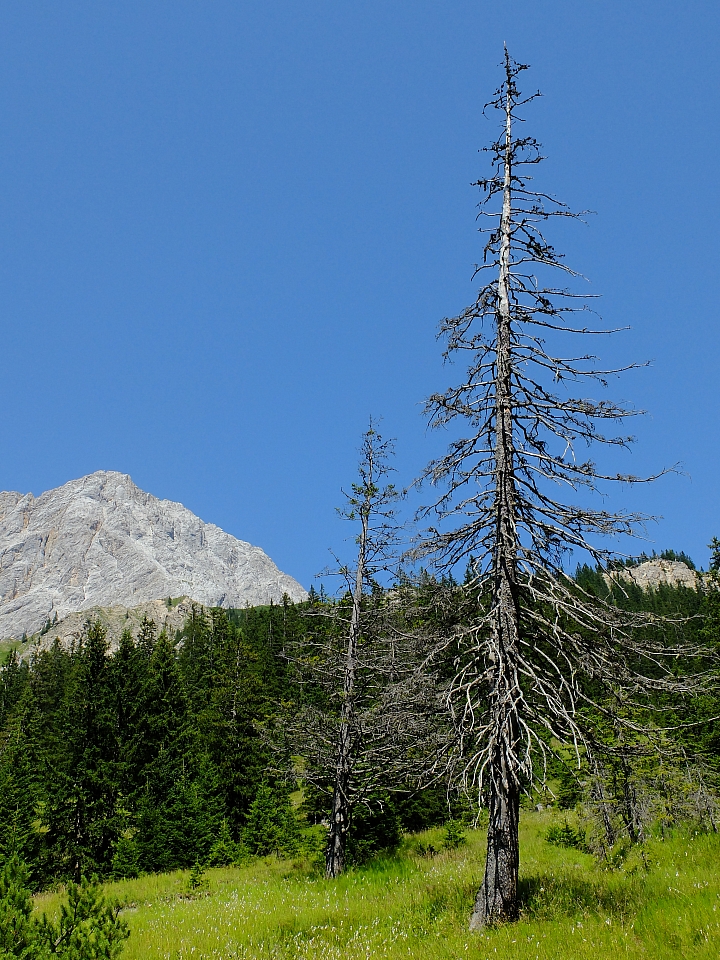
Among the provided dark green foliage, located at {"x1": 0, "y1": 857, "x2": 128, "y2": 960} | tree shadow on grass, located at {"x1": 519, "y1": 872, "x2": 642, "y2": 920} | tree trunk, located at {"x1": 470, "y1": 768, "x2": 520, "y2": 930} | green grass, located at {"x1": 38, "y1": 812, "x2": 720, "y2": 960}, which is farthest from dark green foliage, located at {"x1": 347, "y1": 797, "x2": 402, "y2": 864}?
dark green foliage, located at {"x1": 0, "y1": 857, "x2": 128, "y2": 960}

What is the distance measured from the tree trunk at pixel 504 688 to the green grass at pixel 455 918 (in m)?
0.46

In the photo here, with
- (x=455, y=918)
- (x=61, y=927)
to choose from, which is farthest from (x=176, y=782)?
(x=61, y=927)

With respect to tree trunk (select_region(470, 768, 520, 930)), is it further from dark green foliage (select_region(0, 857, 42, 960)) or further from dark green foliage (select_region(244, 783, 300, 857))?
dark green foliage (select_region(244, 783, 300, 857))

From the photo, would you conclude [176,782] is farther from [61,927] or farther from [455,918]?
[61,927]

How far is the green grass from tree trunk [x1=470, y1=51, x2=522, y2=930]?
0.46 metres

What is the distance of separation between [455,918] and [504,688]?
356 cm

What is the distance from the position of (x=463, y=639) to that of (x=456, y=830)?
1813 cm

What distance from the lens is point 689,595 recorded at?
421ft

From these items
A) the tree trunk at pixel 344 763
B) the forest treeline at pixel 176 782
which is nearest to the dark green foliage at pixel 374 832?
the forest treeline at pixel 176 782

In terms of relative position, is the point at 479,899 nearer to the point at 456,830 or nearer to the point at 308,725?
the point at 308,725

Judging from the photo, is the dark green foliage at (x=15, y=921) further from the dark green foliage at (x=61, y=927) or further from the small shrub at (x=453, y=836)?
the small shrub at (x=453, y=836)

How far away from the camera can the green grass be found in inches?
293

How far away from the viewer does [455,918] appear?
9.28 meters

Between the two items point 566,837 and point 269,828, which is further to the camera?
point 269,828
